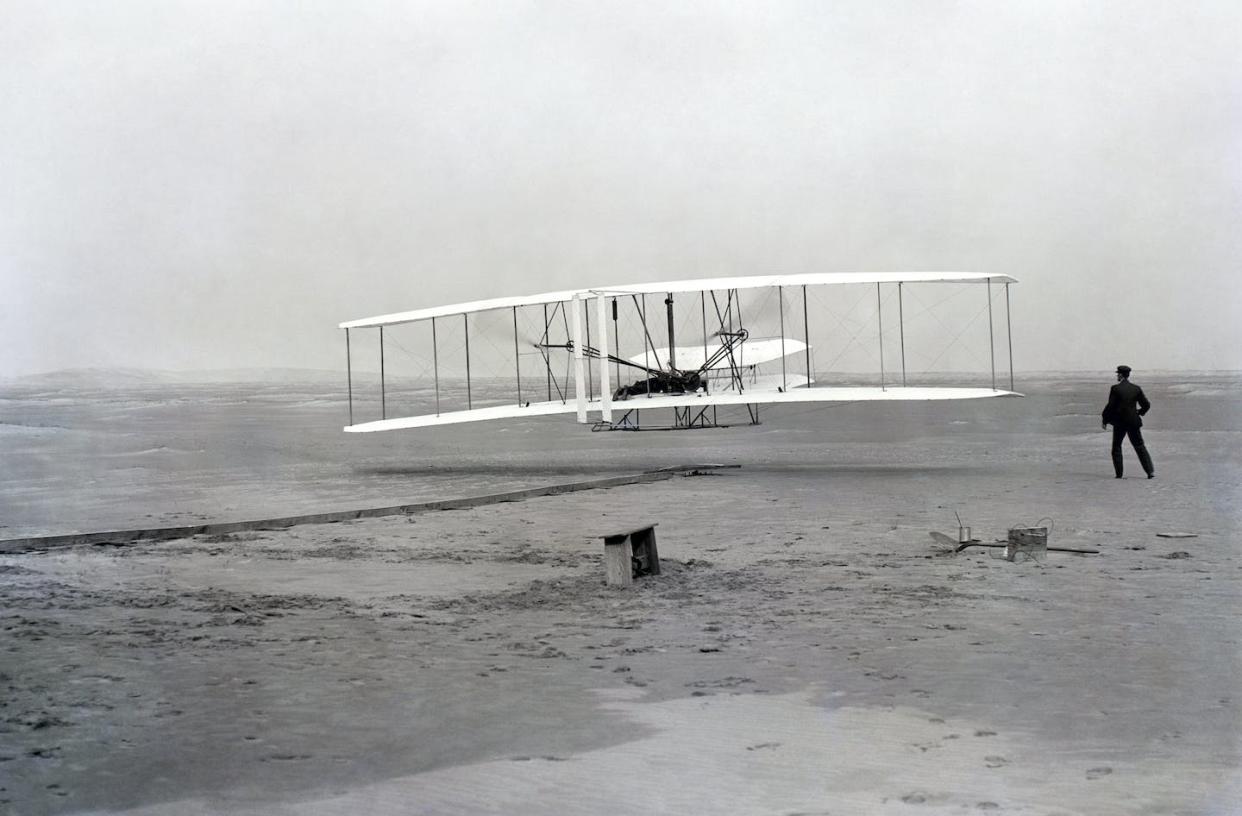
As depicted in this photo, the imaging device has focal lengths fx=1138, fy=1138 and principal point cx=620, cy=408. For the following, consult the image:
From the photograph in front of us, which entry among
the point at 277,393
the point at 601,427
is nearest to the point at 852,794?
the point at 601,427

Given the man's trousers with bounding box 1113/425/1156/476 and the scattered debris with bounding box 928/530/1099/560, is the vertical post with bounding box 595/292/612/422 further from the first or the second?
the scattered debris with bounding box 928/530/1099/560

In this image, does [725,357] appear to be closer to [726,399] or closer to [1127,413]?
[726,399]

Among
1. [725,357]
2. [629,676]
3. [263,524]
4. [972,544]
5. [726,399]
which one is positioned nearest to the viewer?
[629,676]

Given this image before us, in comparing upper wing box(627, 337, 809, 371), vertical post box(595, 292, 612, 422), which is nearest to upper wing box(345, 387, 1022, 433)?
vertical post box(595, 292, 612, 422)

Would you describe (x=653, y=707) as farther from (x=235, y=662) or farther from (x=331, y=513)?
(x=331, y=513)

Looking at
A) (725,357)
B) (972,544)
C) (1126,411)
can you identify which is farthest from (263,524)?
(725,357)

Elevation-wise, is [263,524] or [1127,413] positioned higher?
[1127,413]

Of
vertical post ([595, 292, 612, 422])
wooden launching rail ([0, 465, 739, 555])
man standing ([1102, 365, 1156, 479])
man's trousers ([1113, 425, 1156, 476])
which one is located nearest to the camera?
wooden launching rail ([0, 465, 739, 555])

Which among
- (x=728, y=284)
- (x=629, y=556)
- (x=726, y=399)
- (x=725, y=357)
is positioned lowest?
(x=629, y=556)
